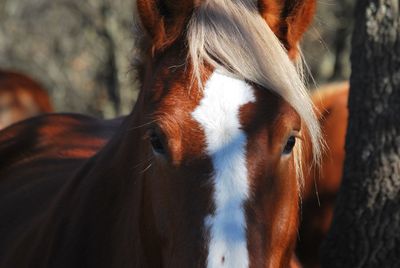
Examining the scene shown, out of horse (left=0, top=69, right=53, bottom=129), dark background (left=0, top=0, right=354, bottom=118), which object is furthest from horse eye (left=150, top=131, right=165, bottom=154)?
dark background (left=0, top=0, right=354, bottom=118)

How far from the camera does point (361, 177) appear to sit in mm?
3723

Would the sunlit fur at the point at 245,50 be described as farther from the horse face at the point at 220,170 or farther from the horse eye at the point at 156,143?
the horse eye at the point at 156,143

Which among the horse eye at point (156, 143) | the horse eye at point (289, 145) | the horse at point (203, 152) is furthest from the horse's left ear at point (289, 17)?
the horse eye at point (156, 143)

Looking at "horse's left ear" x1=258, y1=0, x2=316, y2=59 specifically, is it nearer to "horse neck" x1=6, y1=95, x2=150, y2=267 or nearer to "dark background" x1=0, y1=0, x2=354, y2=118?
"horse neck" x1=6, y1=95, x2=150, y2=267

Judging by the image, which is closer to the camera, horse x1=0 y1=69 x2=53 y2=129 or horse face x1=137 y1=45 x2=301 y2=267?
horse face x1=137 y1=45 x2=301 y2=267

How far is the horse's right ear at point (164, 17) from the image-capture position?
291cm

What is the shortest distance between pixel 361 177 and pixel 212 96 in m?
1.34

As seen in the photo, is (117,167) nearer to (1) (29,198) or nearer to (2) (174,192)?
(2) (174,192)

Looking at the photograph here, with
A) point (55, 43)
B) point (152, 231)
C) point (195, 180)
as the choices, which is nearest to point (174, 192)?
point (195, 180)

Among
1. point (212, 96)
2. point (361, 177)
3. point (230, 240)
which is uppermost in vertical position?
point (212, 96)

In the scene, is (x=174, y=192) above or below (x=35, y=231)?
above

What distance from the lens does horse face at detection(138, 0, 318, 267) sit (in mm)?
2490

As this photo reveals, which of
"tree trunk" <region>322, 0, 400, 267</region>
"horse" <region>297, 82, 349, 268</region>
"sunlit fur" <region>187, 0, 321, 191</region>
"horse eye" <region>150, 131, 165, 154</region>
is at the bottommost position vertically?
"horse" <region>297, 82, 349, 268</region>

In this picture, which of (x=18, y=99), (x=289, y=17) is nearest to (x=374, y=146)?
(x=289, y=17)
